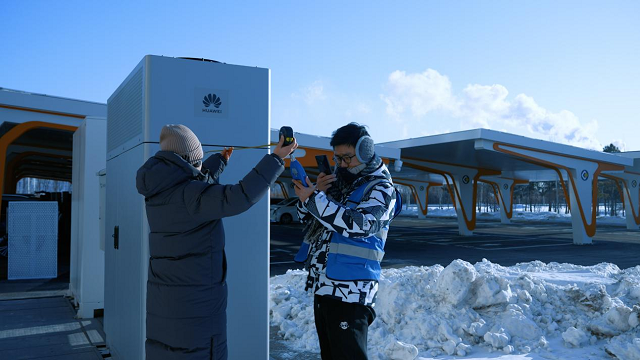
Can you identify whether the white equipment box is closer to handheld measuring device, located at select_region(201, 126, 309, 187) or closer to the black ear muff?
handheld measuring device, located at select_region(201, 126, 309, 187)

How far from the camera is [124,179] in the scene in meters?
4.12

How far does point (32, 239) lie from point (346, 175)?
9067mm

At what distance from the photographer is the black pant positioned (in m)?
2.41

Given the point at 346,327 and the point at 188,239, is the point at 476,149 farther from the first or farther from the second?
the point at 188,239

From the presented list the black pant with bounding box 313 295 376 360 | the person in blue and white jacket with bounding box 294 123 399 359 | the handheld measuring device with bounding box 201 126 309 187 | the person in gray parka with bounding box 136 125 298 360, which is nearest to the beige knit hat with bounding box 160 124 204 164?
the person in gray parka with bounding box 136 125 298 360

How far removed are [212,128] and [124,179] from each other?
43.7 inches

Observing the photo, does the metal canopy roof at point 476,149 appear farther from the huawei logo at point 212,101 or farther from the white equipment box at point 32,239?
the huawei logo at point 212,101

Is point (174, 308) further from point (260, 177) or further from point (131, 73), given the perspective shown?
point (131, 73)

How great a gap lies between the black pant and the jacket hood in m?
0.98

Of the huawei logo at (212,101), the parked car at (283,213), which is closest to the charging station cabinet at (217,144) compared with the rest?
the huawei logo at (212,101)

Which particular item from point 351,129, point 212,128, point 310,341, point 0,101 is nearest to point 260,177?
point 351,129

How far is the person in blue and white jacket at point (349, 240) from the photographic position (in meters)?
2.42

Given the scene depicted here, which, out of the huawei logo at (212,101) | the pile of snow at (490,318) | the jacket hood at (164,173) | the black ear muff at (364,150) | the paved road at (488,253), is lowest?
the paved road at (488,253)

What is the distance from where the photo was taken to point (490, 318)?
5.25 metres
